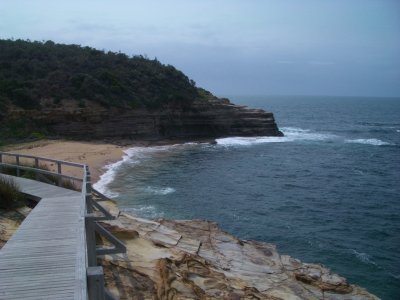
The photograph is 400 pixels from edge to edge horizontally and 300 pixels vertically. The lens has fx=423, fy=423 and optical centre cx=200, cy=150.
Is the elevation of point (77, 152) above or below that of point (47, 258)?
below

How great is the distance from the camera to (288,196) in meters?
28.5

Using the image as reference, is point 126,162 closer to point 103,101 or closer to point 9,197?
point 103,101

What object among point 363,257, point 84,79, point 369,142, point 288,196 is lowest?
point 363,257

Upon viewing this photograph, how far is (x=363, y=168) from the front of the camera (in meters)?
39.4

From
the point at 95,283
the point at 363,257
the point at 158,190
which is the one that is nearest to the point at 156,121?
the point at 158,190

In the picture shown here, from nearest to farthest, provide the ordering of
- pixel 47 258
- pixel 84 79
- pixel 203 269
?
pixel 47 258
pixel 203 269
pixel 84 79

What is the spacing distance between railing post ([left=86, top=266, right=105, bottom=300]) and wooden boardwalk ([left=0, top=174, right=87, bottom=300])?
90 mm

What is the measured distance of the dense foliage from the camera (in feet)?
139

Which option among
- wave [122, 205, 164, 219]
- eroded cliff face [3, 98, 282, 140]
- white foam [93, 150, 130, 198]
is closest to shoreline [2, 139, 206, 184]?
white foam [93, 150, 130, 198]

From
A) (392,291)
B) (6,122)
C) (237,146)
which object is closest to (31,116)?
(6,122)

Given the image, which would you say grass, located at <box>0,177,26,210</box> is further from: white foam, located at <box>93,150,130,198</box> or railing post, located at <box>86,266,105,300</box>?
white foam, located at <box>93,150,130,198</box>

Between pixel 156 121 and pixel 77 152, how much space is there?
15.8 m

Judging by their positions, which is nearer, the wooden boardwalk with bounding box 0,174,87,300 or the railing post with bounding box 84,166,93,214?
the wooden boardwalk with bounding box 0,174,87,300

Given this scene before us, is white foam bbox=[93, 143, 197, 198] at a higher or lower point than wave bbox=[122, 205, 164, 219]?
higher
